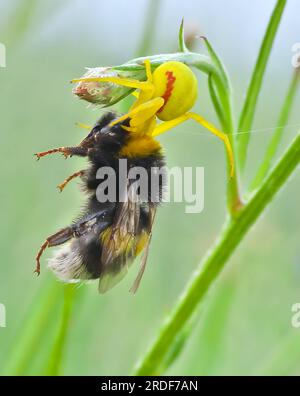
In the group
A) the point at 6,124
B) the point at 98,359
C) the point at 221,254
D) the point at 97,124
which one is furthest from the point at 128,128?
the point at 6,124

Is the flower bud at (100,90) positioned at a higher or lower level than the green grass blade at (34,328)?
higher

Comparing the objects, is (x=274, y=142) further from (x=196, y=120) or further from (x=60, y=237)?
(x=60, y=237)

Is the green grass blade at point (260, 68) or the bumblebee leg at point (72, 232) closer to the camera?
the bumblebee leg at point (72, 232)

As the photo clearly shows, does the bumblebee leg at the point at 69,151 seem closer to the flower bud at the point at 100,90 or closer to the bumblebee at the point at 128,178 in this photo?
the bumblebee at the point at 128,178

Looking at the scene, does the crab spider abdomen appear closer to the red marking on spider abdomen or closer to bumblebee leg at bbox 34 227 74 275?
the red marking on spider abdomen

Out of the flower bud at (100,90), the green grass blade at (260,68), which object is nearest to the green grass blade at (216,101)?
the green grass blade at (260,68)

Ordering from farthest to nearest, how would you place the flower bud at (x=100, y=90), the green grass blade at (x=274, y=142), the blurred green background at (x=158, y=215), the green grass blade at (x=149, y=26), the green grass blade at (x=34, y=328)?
the blurred green background at (x=158, y=215) → the green grass blade at (x=149, y=26) → the green grass blade at (x=34, y=328) → the green grass blade at (x=274, y=142) → the flower bud at (x=100, y=90)

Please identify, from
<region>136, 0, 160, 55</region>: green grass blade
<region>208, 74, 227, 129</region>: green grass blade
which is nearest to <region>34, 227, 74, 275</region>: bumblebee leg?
<region>208, 74, 227, 129</region>: green grass blade
